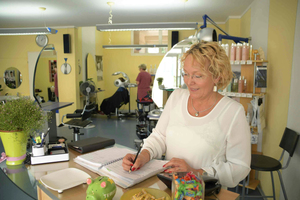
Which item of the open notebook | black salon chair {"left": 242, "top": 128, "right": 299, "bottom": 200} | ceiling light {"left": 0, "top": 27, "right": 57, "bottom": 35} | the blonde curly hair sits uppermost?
ceiling light {"left": 0, "top": 27, "right": 57, "bottom": 35}

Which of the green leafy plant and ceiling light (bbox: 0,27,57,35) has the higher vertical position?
ceiling light (bbox: 0,27,57,35)

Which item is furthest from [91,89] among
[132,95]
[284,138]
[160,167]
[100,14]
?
Result: [160,167]

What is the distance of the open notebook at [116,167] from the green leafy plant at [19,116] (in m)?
0.41

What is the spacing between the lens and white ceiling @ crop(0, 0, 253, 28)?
15.9 feet

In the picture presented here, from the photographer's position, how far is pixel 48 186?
1.16 m

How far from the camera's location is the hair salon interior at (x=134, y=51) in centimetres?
302

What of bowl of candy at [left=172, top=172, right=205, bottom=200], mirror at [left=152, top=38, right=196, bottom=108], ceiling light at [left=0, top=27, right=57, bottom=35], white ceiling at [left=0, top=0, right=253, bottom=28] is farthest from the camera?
ceiling light at [left=0, top=27, right=57, bottom=35]

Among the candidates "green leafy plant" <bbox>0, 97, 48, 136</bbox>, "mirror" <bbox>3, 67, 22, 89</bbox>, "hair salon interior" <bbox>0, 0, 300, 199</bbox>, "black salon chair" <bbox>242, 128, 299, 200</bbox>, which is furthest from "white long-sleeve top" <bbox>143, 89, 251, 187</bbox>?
"mirror" <bbox>3, 67, 22, 89</bbox>

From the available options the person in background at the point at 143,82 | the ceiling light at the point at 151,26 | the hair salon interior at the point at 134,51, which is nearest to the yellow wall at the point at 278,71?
the hair salon interior at the point at 134,51

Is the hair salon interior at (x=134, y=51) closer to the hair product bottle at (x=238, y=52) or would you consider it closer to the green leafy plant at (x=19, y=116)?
the hair product bottle at (x=238, y=52)

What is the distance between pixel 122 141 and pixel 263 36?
12.1ft

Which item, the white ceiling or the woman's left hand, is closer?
the woman's left hand

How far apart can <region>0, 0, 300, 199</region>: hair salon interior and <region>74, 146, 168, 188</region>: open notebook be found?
6.84 ft

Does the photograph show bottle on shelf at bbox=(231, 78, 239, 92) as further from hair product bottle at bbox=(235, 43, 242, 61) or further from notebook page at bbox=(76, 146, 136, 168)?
notebook page at bbox=(76, 146, 136, 168)
